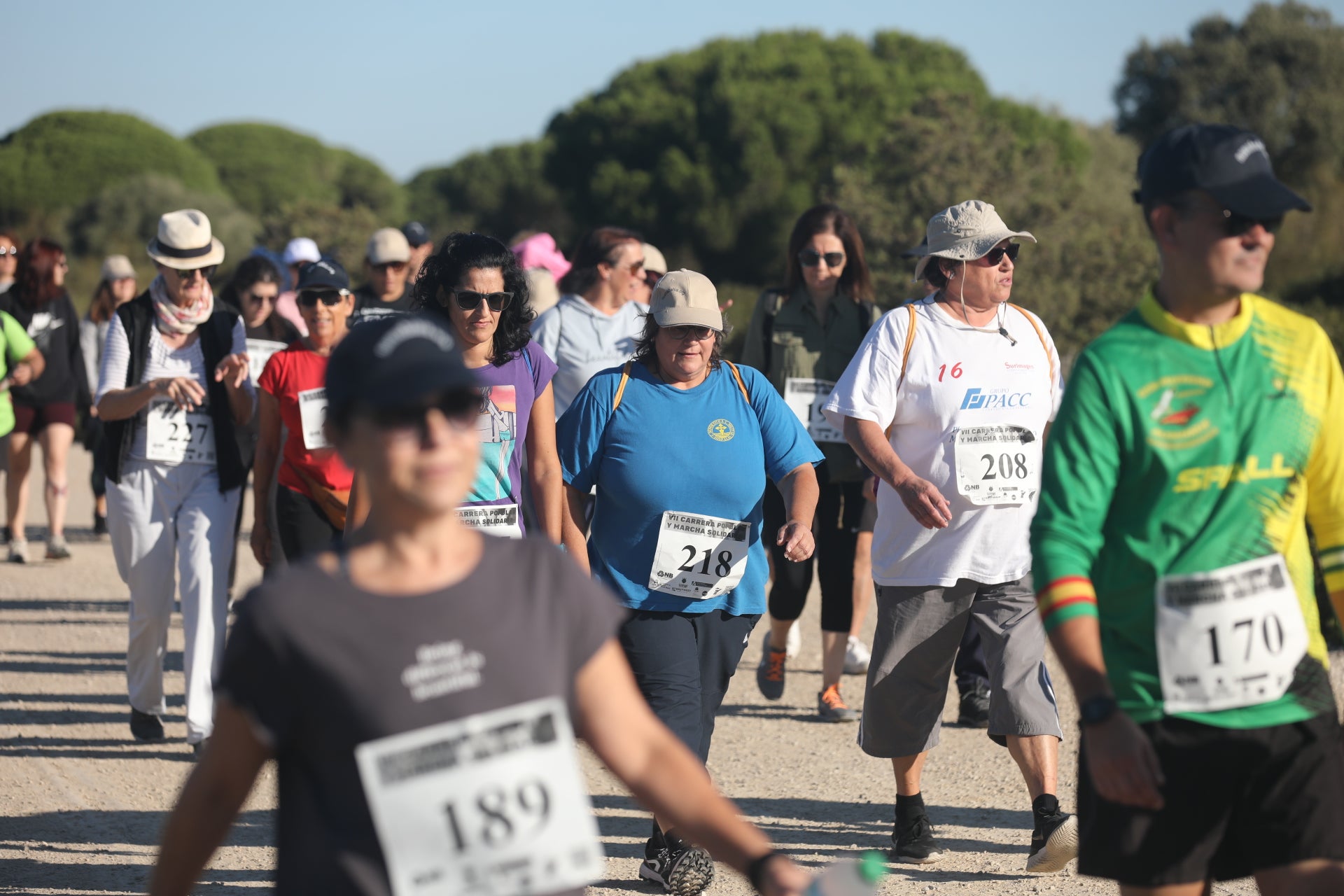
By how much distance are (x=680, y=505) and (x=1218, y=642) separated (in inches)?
92.7

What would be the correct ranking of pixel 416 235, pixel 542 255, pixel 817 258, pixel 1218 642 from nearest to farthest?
1. pixel 1218 642
2. pixel 817 258
3. pixel 542 255
4. pixel 416 235

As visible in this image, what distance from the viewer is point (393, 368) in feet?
7.95

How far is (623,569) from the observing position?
5199mm

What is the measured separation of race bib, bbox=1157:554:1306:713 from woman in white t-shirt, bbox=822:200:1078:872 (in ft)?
7.33

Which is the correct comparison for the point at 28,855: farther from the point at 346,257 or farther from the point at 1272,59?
the point at 1272,59

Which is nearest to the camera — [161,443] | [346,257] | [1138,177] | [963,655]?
[1138,177]

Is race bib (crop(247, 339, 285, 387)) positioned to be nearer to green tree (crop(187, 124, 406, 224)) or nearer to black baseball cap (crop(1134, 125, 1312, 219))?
black baseball cap (crop(1134, 125, 1312, 219))

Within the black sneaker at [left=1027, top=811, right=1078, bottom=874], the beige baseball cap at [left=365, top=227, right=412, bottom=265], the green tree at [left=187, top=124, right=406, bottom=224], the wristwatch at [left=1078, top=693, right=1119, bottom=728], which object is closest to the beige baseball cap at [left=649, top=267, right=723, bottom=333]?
the black sneaker at [left=1027, top=811, right=1078, bottom=874]

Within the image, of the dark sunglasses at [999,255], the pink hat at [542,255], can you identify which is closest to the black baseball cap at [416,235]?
the pink hat at [542,255]

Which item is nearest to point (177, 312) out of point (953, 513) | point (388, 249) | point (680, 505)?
point (388, 249)

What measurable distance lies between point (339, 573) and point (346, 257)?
3429cm

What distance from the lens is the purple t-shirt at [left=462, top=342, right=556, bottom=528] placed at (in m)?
5.32

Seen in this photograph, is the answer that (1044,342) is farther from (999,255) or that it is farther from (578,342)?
(578,342)

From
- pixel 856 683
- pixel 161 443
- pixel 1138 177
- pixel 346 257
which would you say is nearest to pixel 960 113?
pixel 346 257
